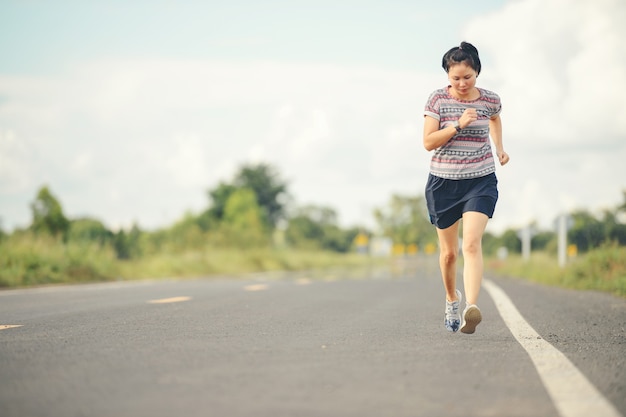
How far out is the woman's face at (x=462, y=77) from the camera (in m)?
6.58

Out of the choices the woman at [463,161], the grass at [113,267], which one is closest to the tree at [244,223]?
the grass at [113,267]

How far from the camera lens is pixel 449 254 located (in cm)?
704

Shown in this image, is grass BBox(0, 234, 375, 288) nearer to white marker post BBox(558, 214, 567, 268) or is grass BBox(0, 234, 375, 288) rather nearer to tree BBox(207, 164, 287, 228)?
white marker post BBox(558, 214, 567, 268)

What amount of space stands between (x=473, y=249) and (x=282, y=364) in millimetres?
2285

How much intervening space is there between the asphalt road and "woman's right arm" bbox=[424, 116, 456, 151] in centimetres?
148

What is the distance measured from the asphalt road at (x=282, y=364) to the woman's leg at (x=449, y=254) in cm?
36

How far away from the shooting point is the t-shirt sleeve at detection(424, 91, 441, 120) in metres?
6.70

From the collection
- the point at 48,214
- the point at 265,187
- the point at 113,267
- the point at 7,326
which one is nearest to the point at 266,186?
the point at 265,187

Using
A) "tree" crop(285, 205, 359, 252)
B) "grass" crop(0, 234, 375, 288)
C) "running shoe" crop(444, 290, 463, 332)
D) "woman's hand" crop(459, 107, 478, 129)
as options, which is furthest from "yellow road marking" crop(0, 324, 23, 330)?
"tree" crop(285, 205, 359, 252)

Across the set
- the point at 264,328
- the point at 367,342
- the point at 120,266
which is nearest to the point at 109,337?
the point at 264,328

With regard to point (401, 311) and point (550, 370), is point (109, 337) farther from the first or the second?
point (401, 311)

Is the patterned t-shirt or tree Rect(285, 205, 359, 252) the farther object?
tree Rect(285, 205, 359, 252)

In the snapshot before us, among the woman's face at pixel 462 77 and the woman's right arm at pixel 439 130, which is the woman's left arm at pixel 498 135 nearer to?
the woman's face at pixel 462 77

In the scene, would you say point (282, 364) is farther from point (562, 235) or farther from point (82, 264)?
point (562, 235)
